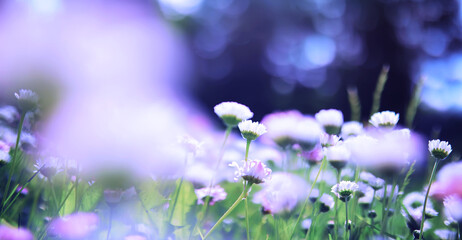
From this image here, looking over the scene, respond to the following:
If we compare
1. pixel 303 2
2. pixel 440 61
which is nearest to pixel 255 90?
pixel 303 2

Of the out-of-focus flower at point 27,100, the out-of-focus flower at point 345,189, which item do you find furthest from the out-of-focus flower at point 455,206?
the out-of-focus flower at point 27,100

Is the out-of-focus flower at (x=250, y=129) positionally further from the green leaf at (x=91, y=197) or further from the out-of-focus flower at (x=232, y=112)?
the green leaf at (x=91, y=197)

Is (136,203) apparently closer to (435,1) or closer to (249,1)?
(435,1)

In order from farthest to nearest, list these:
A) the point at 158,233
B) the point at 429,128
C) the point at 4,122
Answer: the point at 429,128 < the point at 4,122 < the point at 158,233

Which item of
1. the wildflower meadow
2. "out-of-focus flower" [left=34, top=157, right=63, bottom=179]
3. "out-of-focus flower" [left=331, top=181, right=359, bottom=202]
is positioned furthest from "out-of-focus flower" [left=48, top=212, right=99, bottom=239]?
"out-of-focus flower" [left=331, top=181, right=359, bottom=202]

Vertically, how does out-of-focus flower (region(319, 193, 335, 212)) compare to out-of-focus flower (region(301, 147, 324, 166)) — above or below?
below

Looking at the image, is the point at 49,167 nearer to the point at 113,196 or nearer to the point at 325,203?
the point at 113,196

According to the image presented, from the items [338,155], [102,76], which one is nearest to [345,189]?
[338,155]

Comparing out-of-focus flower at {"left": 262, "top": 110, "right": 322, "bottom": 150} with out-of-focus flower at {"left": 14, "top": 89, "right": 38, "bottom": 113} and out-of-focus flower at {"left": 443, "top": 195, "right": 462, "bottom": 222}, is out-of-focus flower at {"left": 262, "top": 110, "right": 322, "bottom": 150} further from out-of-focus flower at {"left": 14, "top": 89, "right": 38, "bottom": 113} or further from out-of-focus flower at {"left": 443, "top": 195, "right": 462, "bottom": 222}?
out-of-focus flower at {"left": 14, "top": 89, "right": 38, "bottom": 113}
